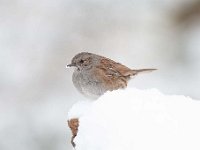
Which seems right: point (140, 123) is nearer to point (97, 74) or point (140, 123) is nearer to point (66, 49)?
point (97, 74)

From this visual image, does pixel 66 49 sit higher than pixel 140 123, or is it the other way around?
pixel 66 49

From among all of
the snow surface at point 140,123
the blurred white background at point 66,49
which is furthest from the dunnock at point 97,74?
the blurred white background at point 66,49

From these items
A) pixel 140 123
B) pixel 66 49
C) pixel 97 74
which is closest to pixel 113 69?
pixel 97 74

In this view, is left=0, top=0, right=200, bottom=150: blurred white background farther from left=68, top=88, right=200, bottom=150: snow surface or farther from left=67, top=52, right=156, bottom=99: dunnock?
left=68, top=88, right=200, bottom=150: snow surface

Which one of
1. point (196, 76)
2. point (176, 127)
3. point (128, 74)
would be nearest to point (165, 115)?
point (176, 127)

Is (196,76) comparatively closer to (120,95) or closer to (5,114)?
(5,114)

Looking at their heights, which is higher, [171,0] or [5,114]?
[171,0]
